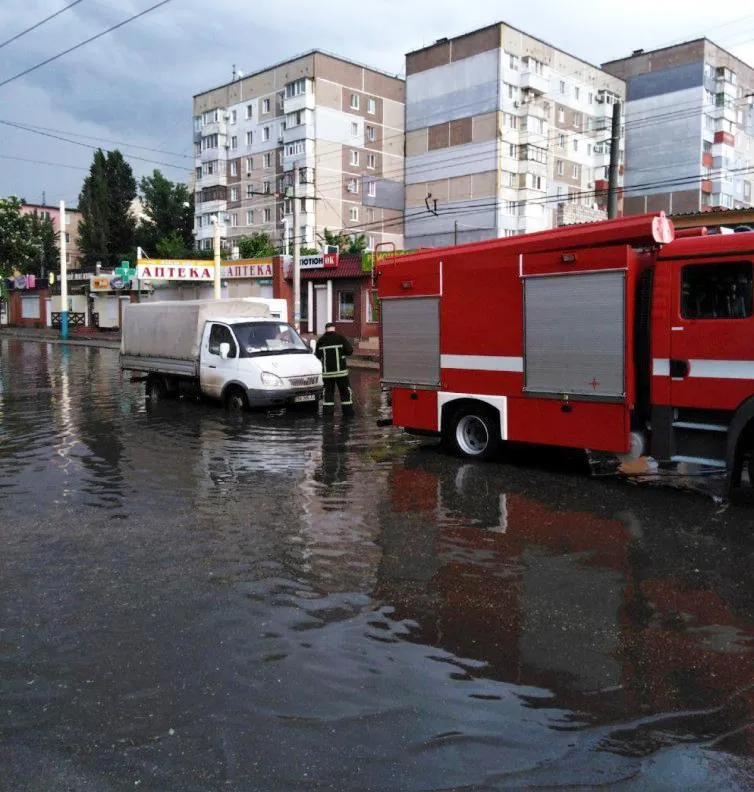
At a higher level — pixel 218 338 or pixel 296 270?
pixel 296 270

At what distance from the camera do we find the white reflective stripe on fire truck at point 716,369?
7.65 m

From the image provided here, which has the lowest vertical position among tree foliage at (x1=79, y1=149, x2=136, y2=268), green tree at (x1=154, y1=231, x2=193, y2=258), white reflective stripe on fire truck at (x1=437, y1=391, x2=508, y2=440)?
white reflective stripe on fire truck at (x1=437, y1=391, x2=508, y2=440)

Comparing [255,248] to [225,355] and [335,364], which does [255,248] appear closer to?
[225,355]

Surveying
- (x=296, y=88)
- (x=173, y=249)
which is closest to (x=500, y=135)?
(x=296, y=88)

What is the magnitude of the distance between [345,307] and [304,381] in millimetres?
25728

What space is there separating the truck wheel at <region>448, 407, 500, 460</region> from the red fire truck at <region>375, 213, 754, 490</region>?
0.02 meters

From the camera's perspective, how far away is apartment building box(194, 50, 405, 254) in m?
64.6

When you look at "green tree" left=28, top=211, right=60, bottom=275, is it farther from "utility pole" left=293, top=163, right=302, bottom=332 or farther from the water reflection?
the water reflection

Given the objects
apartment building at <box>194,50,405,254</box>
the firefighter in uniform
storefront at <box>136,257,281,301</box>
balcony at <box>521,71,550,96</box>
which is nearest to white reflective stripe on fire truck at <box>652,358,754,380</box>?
the firefighter in uniform

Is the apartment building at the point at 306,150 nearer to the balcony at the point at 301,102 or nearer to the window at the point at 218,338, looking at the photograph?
the balcony at the point at 301,102

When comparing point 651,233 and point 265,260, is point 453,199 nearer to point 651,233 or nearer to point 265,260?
point 265,260

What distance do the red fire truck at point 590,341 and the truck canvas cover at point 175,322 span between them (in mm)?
7094

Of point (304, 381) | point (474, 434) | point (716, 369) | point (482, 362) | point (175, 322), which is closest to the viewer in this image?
point (716, 369)

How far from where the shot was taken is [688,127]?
63.7 meters
